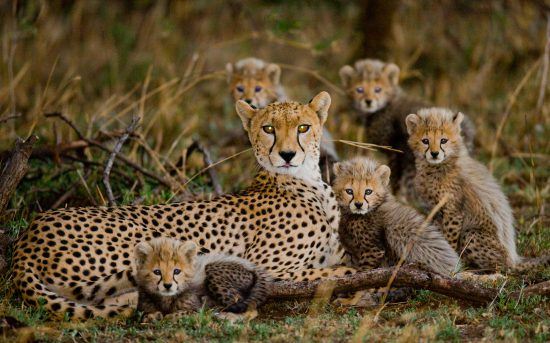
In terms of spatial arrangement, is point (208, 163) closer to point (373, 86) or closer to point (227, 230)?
point (227, 230)

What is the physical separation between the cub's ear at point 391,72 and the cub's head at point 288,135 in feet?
8.52

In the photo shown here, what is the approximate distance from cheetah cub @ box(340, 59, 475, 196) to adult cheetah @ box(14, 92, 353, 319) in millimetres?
2032

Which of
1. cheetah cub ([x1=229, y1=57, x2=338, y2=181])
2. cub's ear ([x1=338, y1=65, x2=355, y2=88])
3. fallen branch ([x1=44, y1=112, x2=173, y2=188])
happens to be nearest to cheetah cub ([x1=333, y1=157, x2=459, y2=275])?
fallen branch ([x1=44, y1=112, x2=173, y2=188])

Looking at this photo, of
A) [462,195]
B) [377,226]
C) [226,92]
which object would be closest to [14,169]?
[377,226]

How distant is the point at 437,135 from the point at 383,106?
2.04m

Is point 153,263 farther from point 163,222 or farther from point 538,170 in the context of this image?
point 538,170

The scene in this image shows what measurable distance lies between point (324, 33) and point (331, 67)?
2.46 ft

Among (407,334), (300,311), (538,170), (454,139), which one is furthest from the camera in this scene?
(538,170)

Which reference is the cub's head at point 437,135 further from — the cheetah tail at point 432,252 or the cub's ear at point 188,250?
the cub's ear at point 188,250

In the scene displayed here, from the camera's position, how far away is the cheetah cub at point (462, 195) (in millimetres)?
5258

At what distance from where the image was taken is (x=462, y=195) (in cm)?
553

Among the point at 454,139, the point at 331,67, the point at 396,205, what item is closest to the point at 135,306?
the point at 396,205

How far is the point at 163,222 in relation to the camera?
4.82 meters

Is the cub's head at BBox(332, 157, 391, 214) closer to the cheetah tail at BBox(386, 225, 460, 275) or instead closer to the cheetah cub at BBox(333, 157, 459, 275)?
the cheetah cub at BBox(333, 157, 459, 275)
